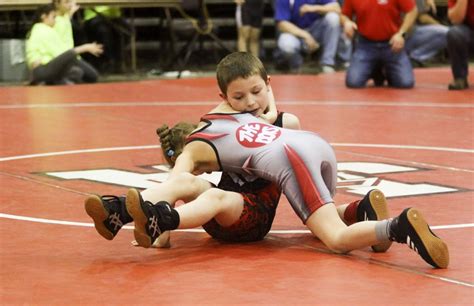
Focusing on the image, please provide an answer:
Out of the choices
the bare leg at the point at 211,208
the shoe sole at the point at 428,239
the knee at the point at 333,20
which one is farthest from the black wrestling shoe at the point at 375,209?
the knee at the point at 333,20

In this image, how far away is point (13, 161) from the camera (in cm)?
700

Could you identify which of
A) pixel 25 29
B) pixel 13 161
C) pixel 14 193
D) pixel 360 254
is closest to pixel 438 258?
pixel 360 254

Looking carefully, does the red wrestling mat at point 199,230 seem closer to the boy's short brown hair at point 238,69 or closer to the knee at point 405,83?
the knee at point 405,83

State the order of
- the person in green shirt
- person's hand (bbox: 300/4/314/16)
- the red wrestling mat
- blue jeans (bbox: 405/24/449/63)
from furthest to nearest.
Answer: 1. blue jeans (bbox: 405/24/449/63)
2. person's hand (bbox: 300/4/314/16)
3. the person in green shirt
4. the red wrestling mat

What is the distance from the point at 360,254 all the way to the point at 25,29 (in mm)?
10553

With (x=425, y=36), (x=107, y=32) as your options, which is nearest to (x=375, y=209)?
(x=107, y=32)

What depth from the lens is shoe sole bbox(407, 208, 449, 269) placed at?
411 cm

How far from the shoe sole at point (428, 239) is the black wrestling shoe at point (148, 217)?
2.87 ft

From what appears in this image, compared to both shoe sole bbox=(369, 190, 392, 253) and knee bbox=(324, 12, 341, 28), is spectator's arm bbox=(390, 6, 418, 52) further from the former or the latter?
shoe sole bbox=(369, 190, 392, 253)

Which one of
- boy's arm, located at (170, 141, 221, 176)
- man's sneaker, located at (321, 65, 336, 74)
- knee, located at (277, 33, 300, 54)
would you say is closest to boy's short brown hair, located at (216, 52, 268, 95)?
boy's arm, located at (170, 141, 221, 176)

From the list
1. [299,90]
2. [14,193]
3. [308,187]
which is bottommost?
[299,90]

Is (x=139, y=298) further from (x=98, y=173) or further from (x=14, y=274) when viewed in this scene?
(x=98, y=173)

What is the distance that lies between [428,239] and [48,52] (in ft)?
27.5

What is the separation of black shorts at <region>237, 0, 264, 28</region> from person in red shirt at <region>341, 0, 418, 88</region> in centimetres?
235
